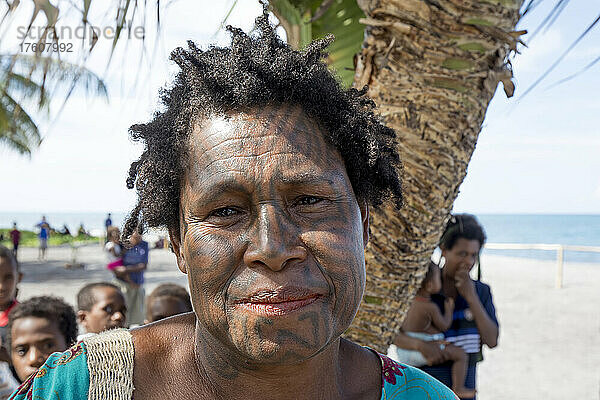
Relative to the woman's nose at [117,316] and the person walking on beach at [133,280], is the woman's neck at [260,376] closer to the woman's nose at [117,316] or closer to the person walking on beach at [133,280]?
the woman's nose at [117,316]

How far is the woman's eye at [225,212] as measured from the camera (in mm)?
1428

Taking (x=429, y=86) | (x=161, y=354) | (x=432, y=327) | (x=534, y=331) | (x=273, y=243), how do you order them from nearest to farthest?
1. (x=273, y=243)
2. (x=161, y=354)
3. (x=429, y=86)
4. (x=432, y=327)
5. (x=534, y=331)

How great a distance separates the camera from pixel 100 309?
4117 millimetres

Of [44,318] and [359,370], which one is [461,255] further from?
[44,318]

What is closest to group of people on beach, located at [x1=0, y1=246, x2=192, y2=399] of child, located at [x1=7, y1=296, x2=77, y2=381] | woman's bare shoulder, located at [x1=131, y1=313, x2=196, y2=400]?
child, located at [x1=7, y1=296, x2=77, y2=381]

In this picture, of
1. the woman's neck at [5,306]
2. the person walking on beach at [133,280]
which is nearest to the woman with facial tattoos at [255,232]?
the woman's neck at [5,306]

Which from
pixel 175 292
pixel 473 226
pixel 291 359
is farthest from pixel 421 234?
pixel 175 292

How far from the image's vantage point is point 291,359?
135cm

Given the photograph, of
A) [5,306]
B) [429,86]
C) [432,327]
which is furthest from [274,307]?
[5,306]

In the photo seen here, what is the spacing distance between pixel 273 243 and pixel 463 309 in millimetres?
2927

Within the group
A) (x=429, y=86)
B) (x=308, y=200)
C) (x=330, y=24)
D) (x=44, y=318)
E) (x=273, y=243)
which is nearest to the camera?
(x=273, y=243)

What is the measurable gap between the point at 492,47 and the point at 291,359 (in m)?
1.39

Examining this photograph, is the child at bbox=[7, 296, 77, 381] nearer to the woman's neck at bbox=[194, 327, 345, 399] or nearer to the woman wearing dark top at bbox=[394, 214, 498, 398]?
the woman's neck at bbox=[194, 327, 345, 399]

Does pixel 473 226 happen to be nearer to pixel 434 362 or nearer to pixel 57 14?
pixel 434 362
